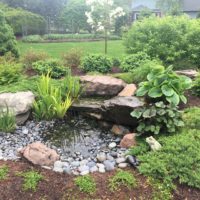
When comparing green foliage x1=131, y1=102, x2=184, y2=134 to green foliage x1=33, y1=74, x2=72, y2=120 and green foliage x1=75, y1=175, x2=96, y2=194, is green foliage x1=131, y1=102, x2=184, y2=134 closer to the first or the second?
green foliage x1=75, y1=175, x2=96, y2=194

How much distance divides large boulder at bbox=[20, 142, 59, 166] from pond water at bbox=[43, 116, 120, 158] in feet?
1.03

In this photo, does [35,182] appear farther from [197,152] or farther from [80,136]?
[197,152]

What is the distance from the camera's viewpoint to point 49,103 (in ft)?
14.6

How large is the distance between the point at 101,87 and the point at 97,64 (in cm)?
133

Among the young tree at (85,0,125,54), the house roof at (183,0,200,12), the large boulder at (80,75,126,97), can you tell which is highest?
the house roof at (183,0,200,12)

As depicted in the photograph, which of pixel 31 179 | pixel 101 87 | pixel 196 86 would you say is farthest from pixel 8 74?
pixel 196 86

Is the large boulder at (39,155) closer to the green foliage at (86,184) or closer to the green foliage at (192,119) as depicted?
the green foliage at (86,184)

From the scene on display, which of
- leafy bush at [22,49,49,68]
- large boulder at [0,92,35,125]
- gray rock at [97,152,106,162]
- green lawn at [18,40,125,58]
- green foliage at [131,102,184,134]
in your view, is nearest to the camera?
gray rock at [97,152,106,162]

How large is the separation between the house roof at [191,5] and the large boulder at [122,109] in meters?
26.0

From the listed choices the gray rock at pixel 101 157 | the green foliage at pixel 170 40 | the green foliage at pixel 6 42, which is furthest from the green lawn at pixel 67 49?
the gray rock at pixel 101 157

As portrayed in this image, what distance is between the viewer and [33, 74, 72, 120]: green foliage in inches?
175

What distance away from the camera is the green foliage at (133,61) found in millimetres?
6008

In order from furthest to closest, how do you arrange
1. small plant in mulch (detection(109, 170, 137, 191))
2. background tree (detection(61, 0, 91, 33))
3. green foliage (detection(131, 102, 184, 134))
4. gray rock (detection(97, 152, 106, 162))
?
background tree (detection(61, 0, 91, 33)) < green foliage (detection(131, 102, 184, 134)) < gray rock (detection(97, 152, 106, 162)) < small plant in mulch (detection(109, 170, 137, 191))

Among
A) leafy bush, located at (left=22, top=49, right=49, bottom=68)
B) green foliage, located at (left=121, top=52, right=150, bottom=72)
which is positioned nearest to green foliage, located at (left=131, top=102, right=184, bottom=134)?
green foliage, located at (left=121, top=52, right=150, bottom=72)
